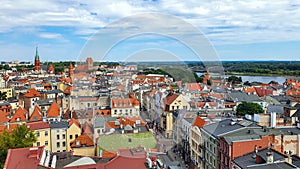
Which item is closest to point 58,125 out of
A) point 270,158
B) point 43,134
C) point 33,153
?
point 43,134

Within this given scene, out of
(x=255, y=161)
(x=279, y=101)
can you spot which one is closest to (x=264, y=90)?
(x=279, y=101)

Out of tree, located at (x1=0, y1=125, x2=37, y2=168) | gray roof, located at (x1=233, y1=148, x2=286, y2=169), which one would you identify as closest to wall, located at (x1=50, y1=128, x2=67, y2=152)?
tree, located at (x1=0, y1=125, x2=37, y2=168)

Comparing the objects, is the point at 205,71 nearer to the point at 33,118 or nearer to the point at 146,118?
the point at 146,118

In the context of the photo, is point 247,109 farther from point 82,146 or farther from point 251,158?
point 82,146

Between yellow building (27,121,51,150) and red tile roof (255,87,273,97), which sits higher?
red tile roof (255,87,273,97)

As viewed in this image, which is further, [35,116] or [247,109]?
[247,109]

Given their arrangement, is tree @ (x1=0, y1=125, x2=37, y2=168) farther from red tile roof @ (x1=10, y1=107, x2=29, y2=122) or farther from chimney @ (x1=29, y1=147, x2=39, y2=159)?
red tile roof @ (x1=10, y1=107, x2=29, y2=122)
